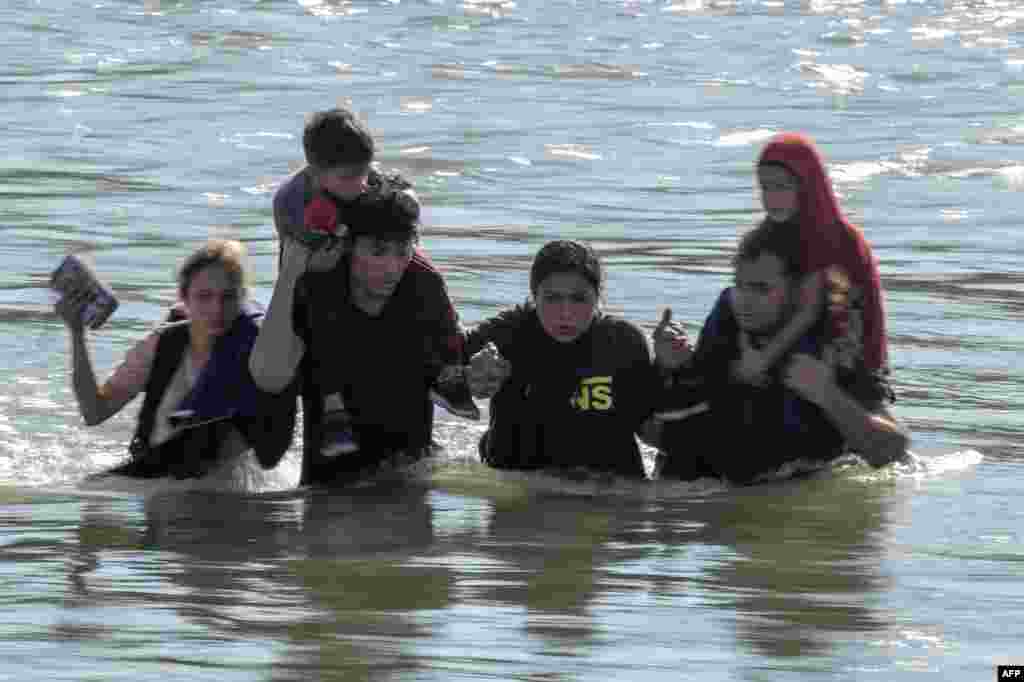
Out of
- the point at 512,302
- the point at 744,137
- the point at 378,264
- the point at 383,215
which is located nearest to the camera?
the point at 383,215

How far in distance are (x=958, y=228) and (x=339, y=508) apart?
9.66 meters

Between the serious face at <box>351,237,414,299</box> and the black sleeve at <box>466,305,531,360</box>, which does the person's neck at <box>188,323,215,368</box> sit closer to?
the serious face at <box>351,237,414,299</box>

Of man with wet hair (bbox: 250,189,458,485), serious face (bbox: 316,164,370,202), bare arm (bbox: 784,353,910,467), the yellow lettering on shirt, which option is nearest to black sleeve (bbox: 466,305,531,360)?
man with wet hair (bbox: 250,189,458,485)

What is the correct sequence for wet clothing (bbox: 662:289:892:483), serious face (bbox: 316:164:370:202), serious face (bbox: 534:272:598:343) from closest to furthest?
serious face (bbox: 316:164:370:202)
serious face (bbox: 534:272:598:343)
wet clothing (bbox: 662:289:892:483)

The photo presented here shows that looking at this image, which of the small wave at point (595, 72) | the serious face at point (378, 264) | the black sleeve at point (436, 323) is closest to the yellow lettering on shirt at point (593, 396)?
the black sleeve at point (436, 323)

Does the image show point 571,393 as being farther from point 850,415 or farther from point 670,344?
point 850,415

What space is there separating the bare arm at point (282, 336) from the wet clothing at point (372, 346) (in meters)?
0.09

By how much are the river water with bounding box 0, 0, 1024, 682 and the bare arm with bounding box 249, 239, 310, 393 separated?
0.48m

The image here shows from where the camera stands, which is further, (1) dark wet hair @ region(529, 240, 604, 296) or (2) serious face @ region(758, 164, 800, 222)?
(2) serious face @ region(758, 164, 800, 222)

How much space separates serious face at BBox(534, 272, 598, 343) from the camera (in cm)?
948

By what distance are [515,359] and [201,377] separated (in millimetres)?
1115

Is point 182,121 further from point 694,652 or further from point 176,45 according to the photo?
A: point 694,652

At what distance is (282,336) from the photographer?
370 inches

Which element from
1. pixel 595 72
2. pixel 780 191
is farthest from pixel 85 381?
pixel 595 72
